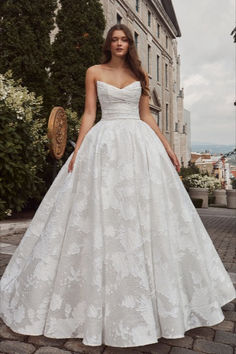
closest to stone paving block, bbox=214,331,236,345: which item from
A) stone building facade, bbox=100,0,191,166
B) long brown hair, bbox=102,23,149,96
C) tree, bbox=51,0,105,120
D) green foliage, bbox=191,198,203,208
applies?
long brown hair, bbox=102,23,149,96

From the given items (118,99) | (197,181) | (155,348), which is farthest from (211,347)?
(197,181)

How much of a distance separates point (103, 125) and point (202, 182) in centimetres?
2124

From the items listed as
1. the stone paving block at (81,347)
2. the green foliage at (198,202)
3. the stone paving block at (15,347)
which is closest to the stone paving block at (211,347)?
the stone paving block at (81,347)

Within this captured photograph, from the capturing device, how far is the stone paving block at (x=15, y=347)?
87.9 inches

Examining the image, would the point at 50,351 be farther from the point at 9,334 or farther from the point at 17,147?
the point at 17,147

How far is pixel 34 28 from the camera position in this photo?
9.34 metres

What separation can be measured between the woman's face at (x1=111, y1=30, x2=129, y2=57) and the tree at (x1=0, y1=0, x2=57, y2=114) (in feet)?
22.3

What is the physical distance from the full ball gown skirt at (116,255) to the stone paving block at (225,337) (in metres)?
0.16

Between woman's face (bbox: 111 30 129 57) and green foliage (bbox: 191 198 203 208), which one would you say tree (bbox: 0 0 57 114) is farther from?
green foliage (bbox: 191 198 203 208)

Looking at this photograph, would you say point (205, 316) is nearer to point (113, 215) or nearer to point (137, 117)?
point (113, 215)

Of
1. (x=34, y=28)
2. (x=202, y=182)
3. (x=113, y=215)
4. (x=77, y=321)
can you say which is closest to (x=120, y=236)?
(x=113, y=215)

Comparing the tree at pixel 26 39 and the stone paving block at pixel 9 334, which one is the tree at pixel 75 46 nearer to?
the tree at pixel 26 39

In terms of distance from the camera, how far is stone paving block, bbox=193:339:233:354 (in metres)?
2.31

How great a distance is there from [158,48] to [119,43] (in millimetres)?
25853
